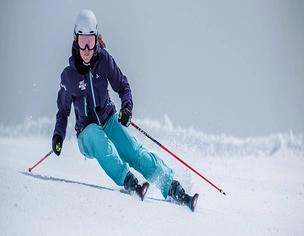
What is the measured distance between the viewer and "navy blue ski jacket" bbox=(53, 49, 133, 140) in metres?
2.91

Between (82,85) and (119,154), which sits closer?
(82,85)

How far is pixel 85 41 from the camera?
2.79 m

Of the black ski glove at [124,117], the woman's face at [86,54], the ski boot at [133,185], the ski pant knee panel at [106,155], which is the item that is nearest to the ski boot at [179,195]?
the ski boot at [133,185]

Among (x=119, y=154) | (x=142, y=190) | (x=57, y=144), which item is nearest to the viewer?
(x=142, y=190)

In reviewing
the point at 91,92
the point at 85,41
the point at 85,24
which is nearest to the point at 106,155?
the point at 91,92

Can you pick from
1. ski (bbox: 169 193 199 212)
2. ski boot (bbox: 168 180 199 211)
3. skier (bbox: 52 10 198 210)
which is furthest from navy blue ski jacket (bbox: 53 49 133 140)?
ski (bbox: 169 193 199 212)

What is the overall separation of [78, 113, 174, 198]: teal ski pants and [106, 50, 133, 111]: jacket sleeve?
159 mm

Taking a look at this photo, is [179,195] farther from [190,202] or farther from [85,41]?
[85,41]

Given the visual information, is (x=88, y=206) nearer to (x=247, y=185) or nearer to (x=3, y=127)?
(x=3, y=127)

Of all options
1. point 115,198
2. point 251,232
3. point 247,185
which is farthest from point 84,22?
point 247,185

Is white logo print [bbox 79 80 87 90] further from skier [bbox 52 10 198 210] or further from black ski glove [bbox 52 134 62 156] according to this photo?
black ski glove [bbox 52 134 62 156]

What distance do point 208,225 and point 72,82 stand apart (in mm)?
1283

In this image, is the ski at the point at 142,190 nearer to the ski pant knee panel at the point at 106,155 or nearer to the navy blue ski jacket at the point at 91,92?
the ski pant knee panel at the point at 106,155

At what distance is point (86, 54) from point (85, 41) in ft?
0.29
